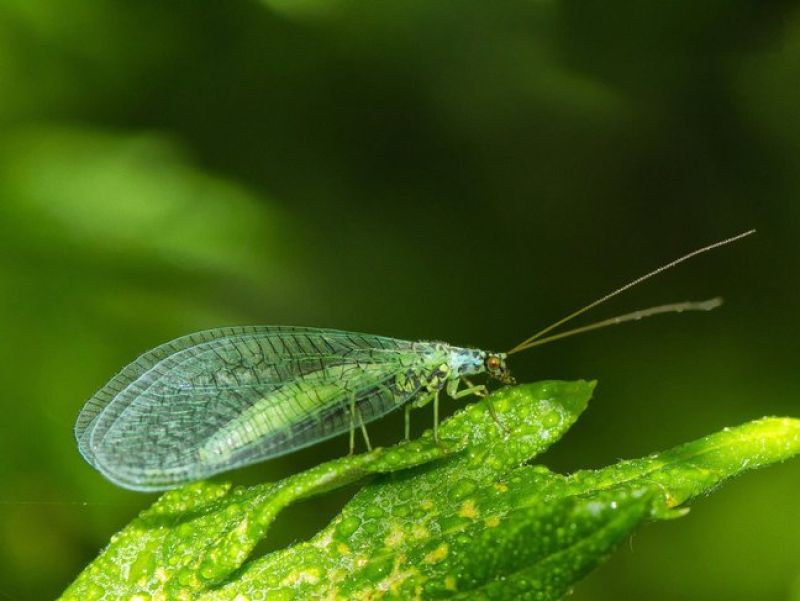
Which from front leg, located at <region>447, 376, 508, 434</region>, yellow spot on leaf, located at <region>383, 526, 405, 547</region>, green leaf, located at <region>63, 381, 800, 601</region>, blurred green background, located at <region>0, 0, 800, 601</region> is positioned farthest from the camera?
blurred green background, located at <region>0, 0, 800, 601</region>

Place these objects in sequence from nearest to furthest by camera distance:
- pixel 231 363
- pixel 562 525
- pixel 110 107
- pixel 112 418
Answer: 1. pixel 562 525
2. pixel 112 418
3. pixel 231 363
4. pixel 110 107

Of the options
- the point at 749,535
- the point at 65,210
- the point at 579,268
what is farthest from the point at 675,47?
the point at 65,210

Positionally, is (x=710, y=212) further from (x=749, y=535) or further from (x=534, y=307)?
(x=749, y=535)

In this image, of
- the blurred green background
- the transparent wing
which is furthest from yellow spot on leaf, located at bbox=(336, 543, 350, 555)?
the blurred green background

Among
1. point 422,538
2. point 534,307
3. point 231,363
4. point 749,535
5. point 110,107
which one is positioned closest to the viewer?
point 422,538

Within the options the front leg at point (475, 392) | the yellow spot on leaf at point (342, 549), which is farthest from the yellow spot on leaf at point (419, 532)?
the front leg at point (475, 392)

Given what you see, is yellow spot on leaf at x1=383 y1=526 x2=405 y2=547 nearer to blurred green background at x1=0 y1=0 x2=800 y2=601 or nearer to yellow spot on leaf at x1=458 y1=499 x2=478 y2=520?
yellow spot on leaf at x1=458 y1=499 x2=478 y2=520

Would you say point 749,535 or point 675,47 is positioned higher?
point 675,47
